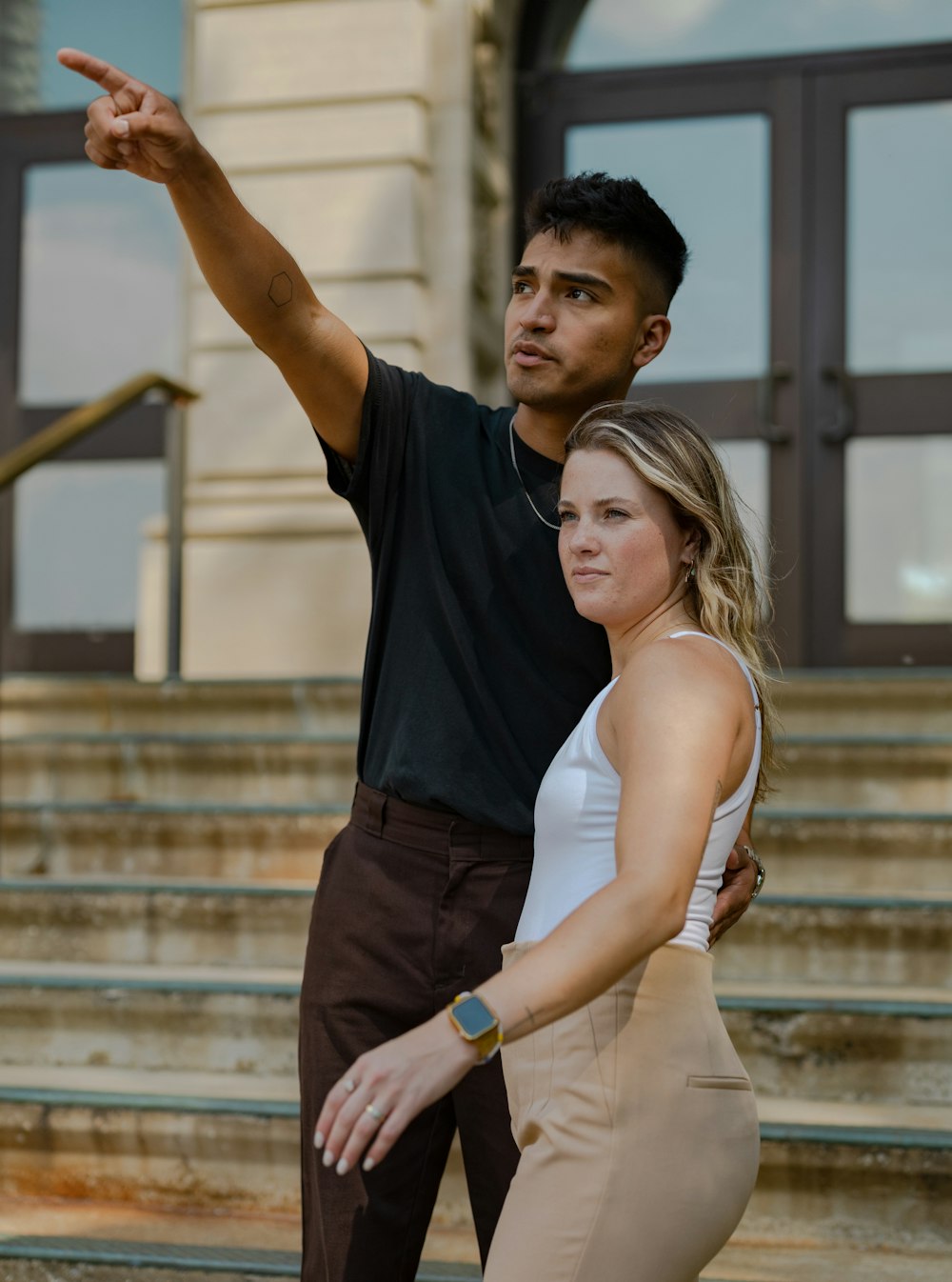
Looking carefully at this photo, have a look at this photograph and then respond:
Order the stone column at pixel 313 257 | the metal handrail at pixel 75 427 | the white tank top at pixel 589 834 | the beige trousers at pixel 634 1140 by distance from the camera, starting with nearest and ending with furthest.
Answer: the beige trousers at pixel 634 1140 < the white tank top at pixel 589 834 < the metal handrail at pixel 75 427 < the stone column at pixel 313 257

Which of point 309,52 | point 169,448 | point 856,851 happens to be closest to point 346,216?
point 309,52

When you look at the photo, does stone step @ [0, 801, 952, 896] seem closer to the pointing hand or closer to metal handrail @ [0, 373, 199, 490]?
metal handrail @ [0, 373, 199, 490]

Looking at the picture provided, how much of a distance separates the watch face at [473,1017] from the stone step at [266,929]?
2154 millimetres

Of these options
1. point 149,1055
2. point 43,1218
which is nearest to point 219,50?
point 149,1055

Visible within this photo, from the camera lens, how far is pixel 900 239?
19.9 ft

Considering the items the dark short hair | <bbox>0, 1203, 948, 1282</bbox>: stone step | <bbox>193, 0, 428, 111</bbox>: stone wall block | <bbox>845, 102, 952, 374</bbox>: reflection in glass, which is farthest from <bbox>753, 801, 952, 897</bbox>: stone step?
<bbox>193, 0, 428, 111</bbox>: stone wall block

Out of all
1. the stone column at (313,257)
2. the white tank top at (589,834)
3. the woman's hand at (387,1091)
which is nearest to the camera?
the woman's hand at (387,1091)

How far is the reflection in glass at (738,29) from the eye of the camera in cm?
610

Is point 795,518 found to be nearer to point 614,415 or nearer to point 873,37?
point 873,37

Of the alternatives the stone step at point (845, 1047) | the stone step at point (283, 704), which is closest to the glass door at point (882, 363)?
the stone step at point (283, 704)

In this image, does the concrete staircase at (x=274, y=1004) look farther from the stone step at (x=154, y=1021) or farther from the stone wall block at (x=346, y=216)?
the stone wall block at (x=346, y=216)

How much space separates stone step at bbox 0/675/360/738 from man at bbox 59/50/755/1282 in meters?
2.53

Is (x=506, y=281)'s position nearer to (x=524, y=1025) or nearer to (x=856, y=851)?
(x=856, y=851)

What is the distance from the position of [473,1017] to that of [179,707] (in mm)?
3666
